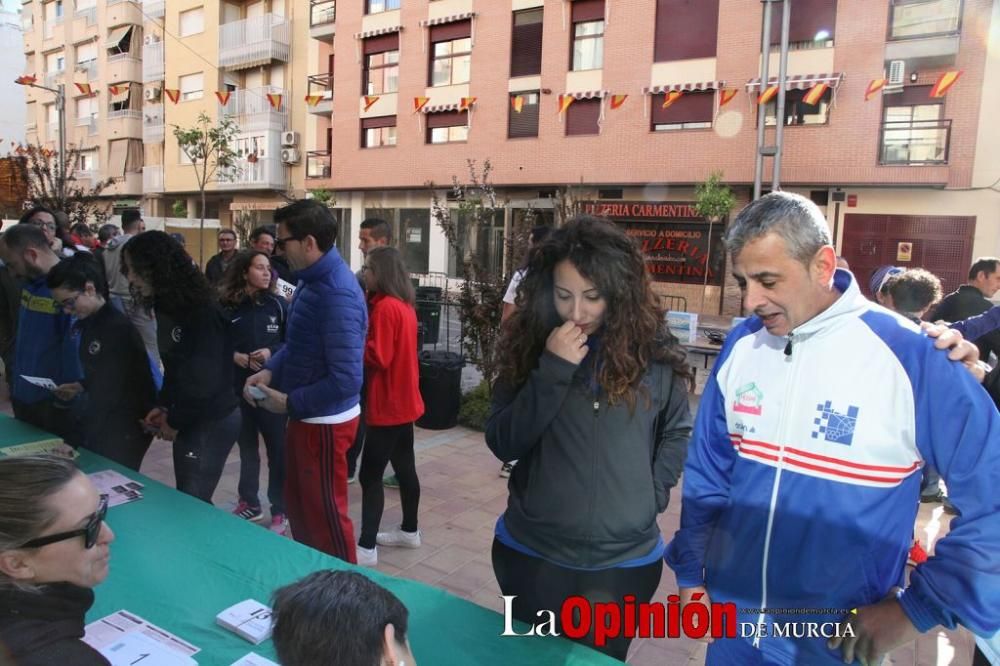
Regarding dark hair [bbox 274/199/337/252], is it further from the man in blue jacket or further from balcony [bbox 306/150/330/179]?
balcony [bbox 306/150/330/179]

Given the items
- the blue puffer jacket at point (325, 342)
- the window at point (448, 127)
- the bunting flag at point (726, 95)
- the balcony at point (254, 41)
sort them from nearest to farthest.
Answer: the blue puffer jacket at point (325, 342)
the bunting flag at point (726, 95)
the window at point (448, 127)
the balcony at point (254, 41)

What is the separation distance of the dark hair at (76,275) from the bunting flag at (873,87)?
60.9 ft

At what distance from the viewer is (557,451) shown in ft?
6.43

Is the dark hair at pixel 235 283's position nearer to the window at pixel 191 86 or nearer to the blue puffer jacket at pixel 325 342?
the blue puffer jacket at pixel 325 342

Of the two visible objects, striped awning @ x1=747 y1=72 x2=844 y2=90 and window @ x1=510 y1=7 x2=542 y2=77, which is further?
window @ x1=510 y1=7 x2=542 y2=77

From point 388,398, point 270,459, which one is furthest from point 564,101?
point 388,398

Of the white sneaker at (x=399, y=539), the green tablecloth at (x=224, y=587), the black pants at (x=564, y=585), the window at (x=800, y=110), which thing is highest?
the window at (x=800, y=110)

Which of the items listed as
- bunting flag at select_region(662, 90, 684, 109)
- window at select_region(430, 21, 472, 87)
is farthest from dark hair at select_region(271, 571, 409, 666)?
window at select_region(430, 21, 472, 87)

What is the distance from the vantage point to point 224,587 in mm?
2156

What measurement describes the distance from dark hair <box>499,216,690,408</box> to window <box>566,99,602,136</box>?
65.7ft

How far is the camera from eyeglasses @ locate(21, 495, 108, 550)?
1.47 metres

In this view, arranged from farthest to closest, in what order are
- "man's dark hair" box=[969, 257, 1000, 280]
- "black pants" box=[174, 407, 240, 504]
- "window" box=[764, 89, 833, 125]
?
"window" box=[764, 89, 833, 125], "man's dark hair" box=[969, 257, 1000, 280], "black pants" box=[174, 407, 240, 504]

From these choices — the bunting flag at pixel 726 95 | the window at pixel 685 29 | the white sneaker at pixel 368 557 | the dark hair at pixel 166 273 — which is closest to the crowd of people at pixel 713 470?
the dark hair at pixel 166 273

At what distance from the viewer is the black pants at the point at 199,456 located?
3389 millimetres
